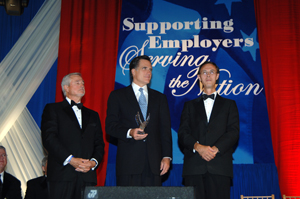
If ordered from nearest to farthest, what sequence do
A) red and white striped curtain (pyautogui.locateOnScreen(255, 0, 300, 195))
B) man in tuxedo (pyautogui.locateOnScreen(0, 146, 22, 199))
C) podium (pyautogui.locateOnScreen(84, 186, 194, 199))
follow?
podium (pyautogui.locateOnScreen(84, 186, 194, 199))
man in tuxedo (pyautogui.locateOnScreen(0, 146, 22, 199))
red and white striped curtain (pyautogui.locateOnScreen(255, 0, 300, 195))

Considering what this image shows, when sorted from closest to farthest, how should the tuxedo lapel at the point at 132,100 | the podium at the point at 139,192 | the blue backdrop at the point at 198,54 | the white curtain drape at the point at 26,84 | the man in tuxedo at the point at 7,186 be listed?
the podium at the point at 139,192, the tuxedo lapel at the point at 132,100, the man in tuxedo at the point at 7,186, the blue backdrop at the point at 198,54, the white curtain drape at the point at 26,84

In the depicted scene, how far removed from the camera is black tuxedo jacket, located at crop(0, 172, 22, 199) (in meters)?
4.11

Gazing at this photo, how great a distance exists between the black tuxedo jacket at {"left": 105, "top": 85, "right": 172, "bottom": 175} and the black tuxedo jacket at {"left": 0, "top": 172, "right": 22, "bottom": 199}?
1.86m

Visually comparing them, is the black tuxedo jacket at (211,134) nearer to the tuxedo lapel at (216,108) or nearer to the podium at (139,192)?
the tuxedo lapel at (216,108)

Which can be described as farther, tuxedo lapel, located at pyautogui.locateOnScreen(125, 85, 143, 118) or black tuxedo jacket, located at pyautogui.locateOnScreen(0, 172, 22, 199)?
black tuxedo jacket, located at pyautogui.locateOnScreen(0, 172, 22, 199)

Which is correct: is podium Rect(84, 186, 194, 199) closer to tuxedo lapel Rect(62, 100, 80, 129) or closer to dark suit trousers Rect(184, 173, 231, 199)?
dark suit trousers Rect(184, 173, 231, 199)

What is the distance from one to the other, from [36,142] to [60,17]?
1974mm

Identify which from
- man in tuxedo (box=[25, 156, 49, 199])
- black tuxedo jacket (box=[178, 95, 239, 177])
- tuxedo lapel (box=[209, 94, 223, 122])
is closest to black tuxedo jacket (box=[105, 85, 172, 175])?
black tuxedo jacket (box=[178, 95, 239, 177])

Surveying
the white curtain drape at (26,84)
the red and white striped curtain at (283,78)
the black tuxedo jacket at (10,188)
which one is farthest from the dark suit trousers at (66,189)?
the red and white striped curtain at (283,78)

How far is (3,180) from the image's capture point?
4191 millimetres

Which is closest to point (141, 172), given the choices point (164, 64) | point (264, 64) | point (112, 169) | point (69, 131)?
point (69, 131)

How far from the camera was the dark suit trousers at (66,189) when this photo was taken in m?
2.89

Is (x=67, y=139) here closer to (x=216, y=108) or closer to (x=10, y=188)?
(x=216, y=108)

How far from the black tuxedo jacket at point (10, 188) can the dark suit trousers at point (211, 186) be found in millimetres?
2327
